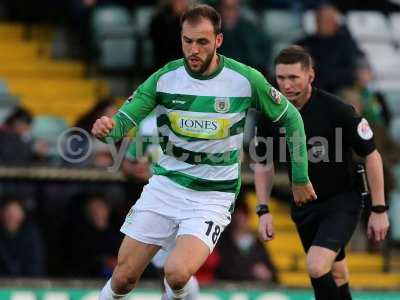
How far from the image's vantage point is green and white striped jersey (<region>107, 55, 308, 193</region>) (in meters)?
9.49

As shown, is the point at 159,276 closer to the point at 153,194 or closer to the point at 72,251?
the point at 72,251

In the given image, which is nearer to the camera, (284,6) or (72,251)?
(72,251)

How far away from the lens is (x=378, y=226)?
10133 mm

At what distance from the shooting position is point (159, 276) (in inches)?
513

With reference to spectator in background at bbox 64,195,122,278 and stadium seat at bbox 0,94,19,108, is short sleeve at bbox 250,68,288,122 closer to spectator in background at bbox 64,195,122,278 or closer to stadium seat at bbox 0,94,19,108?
spectator in background at bbox 64,195,122,278

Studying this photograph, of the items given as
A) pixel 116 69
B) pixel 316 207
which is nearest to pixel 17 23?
pixel 116 69

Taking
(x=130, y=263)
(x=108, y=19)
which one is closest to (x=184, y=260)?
(x=130, y=263)

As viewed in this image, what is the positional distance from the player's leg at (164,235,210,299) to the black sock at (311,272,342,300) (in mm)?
983

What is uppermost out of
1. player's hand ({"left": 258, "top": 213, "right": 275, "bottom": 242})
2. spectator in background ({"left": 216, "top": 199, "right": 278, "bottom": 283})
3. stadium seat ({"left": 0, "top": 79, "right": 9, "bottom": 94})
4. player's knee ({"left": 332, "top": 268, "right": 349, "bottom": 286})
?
stadium seat ({"left": 0, "top": 79, "right": 9, "bottom": 94})

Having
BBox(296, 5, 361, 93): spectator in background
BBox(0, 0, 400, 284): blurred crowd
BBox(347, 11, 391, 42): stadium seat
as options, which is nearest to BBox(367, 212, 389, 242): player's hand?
BBox(0, 0, 400, 284): blurred crowd

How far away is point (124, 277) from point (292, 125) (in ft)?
4.90

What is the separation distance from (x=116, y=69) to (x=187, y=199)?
5809 mm

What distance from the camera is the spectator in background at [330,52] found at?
14.4m

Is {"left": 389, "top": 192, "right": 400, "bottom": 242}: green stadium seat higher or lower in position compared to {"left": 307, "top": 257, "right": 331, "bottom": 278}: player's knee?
lower
